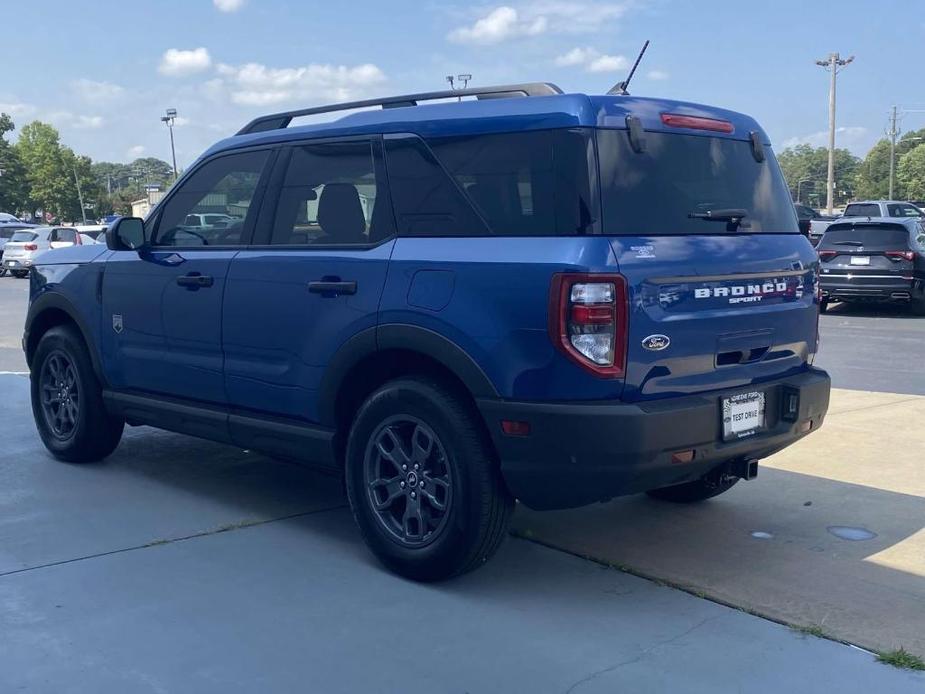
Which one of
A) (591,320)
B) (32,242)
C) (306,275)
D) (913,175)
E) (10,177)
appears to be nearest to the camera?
(591,320)

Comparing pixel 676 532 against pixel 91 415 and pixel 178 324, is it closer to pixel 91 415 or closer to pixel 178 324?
pixel 178 324

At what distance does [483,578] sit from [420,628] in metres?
0.60

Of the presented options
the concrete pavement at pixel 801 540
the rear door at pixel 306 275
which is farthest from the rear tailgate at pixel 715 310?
the rear door at pixel 306 275

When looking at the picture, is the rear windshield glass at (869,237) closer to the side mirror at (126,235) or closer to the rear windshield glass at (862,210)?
the rear windshield glass at (862,210)

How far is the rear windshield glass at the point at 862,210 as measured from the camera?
2777cm

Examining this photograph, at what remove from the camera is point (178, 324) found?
17.8ft

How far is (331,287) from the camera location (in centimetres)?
454

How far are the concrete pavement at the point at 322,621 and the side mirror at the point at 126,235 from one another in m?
1.51

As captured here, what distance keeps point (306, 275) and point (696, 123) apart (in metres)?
1.91

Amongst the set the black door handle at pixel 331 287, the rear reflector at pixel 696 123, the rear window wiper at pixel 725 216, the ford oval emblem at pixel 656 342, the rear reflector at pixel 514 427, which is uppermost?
the rear reflector at pixel 696 123

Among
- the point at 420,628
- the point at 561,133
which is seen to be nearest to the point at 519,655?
the point at 420,628

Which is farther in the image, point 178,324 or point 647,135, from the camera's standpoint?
point 178,324

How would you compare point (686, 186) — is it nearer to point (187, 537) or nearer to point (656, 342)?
point (656, 342)

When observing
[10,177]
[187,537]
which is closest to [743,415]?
[187,537]
